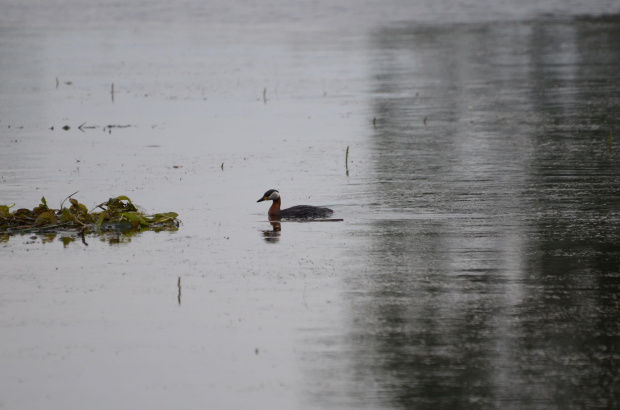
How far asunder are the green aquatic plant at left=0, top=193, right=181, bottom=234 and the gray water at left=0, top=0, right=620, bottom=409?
425mm

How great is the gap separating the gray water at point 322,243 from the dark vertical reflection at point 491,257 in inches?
1.6

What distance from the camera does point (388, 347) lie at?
34.7ft

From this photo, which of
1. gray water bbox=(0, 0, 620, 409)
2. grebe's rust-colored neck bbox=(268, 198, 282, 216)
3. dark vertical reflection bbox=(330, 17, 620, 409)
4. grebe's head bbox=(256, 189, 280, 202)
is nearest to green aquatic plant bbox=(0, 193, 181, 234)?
gray water bbox=(0, 0, 620, 409)

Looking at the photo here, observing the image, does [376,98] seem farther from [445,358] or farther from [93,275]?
[445,358]

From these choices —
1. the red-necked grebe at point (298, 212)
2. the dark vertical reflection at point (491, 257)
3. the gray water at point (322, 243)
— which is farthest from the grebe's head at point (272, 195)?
the dark vertical reflection at point (491, 257)

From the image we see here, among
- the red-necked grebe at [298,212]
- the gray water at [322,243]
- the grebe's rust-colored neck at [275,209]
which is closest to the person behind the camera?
the gray water at [322,243]

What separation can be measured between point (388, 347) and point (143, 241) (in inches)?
231

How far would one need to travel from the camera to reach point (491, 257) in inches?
544

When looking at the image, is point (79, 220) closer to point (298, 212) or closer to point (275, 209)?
point (275, 209)

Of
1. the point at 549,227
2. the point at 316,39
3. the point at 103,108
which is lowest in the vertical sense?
the point at 549,227

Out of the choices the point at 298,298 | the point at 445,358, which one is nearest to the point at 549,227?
the point at 298,298

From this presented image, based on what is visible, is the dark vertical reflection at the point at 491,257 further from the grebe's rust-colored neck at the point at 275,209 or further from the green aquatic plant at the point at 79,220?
the green aquatic plant at the point at 79,220

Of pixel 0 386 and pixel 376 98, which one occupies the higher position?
pixel 376 98

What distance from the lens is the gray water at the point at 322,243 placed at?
9969mm
